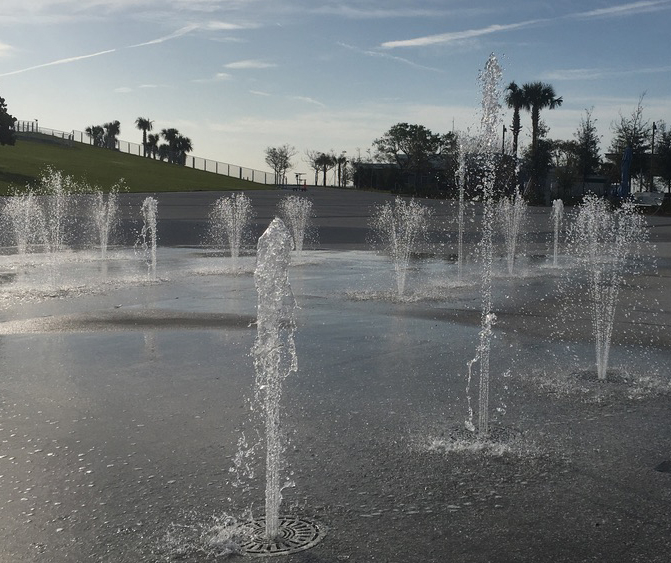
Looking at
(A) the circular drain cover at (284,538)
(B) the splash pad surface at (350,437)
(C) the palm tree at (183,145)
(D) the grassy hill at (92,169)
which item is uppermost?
(C) the palm tree at (183,145)

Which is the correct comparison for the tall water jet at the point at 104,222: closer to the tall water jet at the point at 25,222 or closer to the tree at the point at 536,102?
the tall water jet at the point at 25,222

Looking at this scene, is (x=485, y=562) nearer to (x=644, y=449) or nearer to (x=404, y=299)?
(x=644, y=449)

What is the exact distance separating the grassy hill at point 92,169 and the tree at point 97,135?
11206mm

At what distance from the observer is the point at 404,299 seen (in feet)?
36.8

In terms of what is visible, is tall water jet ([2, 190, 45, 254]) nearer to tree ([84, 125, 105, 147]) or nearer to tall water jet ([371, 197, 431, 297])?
tall water jet ([371, 197, 431, 297])

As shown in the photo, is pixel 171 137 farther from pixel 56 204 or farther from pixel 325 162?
pixel 56 204

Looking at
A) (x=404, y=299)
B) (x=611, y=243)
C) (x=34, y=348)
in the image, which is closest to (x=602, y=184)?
(x=611, y=243)

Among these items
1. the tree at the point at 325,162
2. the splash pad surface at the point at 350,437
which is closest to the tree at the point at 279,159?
the tree at the point at 325,162

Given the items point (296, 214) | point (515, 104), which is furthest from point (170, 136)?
point (296, 214)

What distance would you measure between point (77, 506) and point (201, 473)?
69cm

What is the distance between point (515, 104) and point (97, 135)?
60763 millimetres

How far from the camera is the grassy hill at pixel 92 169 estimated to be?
5955cm

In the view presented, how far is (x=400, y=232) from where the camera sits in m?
29.3

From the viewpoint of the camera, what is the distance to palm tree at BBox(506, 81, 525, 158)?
63.8m
